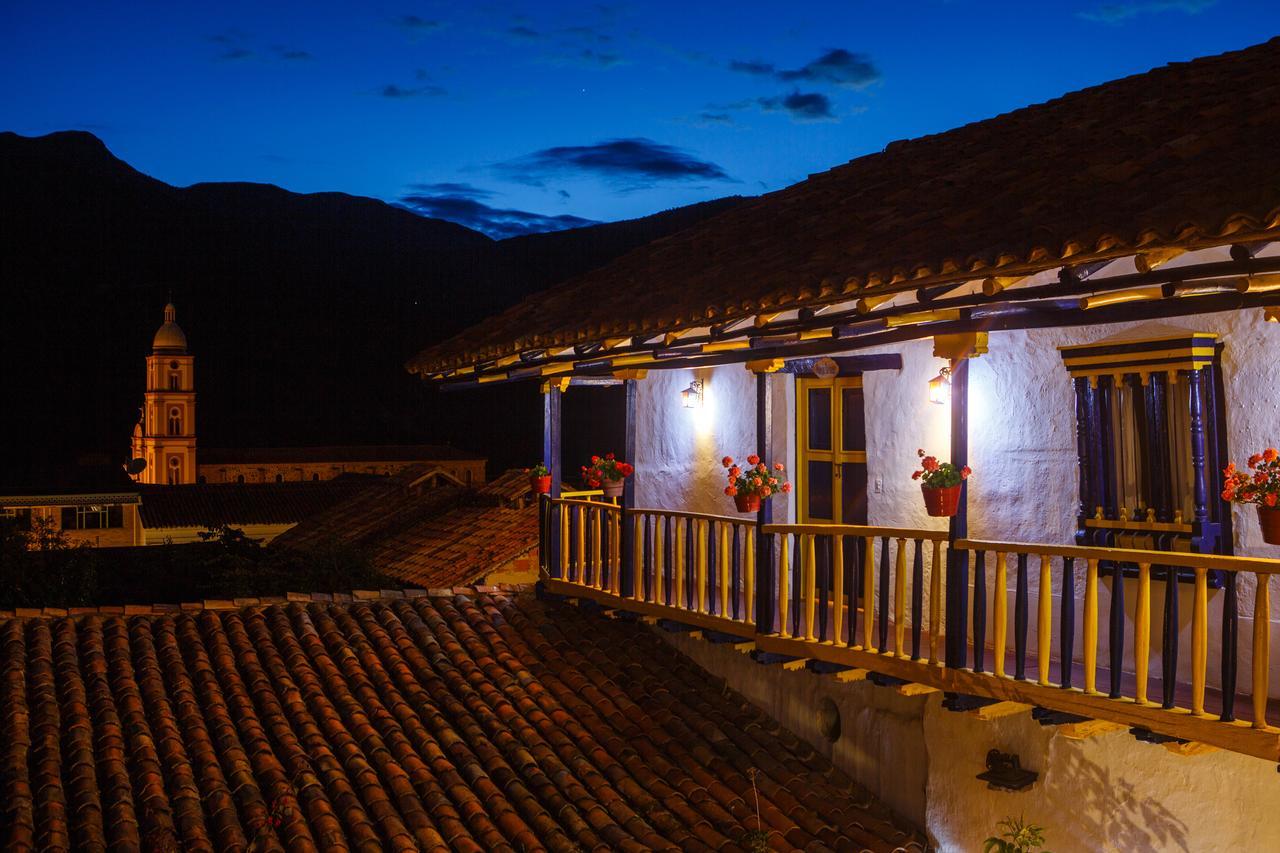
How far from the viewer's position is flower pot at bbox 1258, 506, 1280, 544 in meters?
6.12

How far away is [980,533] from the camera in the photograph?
→ 865 centimetres

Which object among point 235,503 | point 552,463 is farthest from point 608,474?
point 235,503

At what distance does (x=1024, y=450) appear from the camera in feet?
27.4

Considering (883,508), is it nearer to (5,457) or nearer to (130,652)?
(130,652)

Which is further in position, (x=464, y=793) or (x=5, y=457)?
(x=5, y=457)

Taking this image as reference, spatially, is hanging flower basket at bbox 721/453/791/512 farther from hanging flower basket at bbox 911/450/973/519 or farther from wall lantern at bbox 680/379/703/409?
wall lantern at bbox 680/379/703/409

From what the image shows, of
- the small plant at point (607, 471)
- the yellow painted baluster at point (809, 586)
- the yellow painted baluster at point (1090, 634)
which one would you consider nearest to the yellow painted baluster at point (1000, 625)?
the yellow painted baluster at point (1090, 634)

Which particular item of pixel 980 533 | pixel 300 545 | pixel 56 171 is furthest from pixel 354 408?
pixel 980 533

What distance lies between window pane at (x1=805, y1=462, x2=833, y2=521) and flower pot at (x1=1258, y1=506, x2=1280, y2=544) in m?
4.71

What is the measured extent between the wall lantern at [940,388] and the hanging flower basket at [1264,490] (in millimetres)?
2730

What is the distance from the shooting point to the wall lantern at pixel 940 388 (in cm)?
888

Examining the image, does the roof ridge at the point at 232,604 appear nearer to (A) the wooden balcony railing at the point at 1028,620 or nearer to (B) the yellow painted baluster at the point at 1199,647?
(A) the wooden balcony railing at the point at 1028,620

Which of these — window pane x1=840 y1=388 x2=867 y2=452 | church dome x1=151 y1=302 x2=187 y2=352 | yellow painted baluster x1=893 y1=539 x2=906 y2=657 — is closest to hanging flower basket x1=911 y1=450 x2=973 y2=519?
yellow painted baluster x1=893 y1=539 x2=906 y2=657

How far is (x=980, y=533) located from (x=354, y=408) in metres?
77.5
